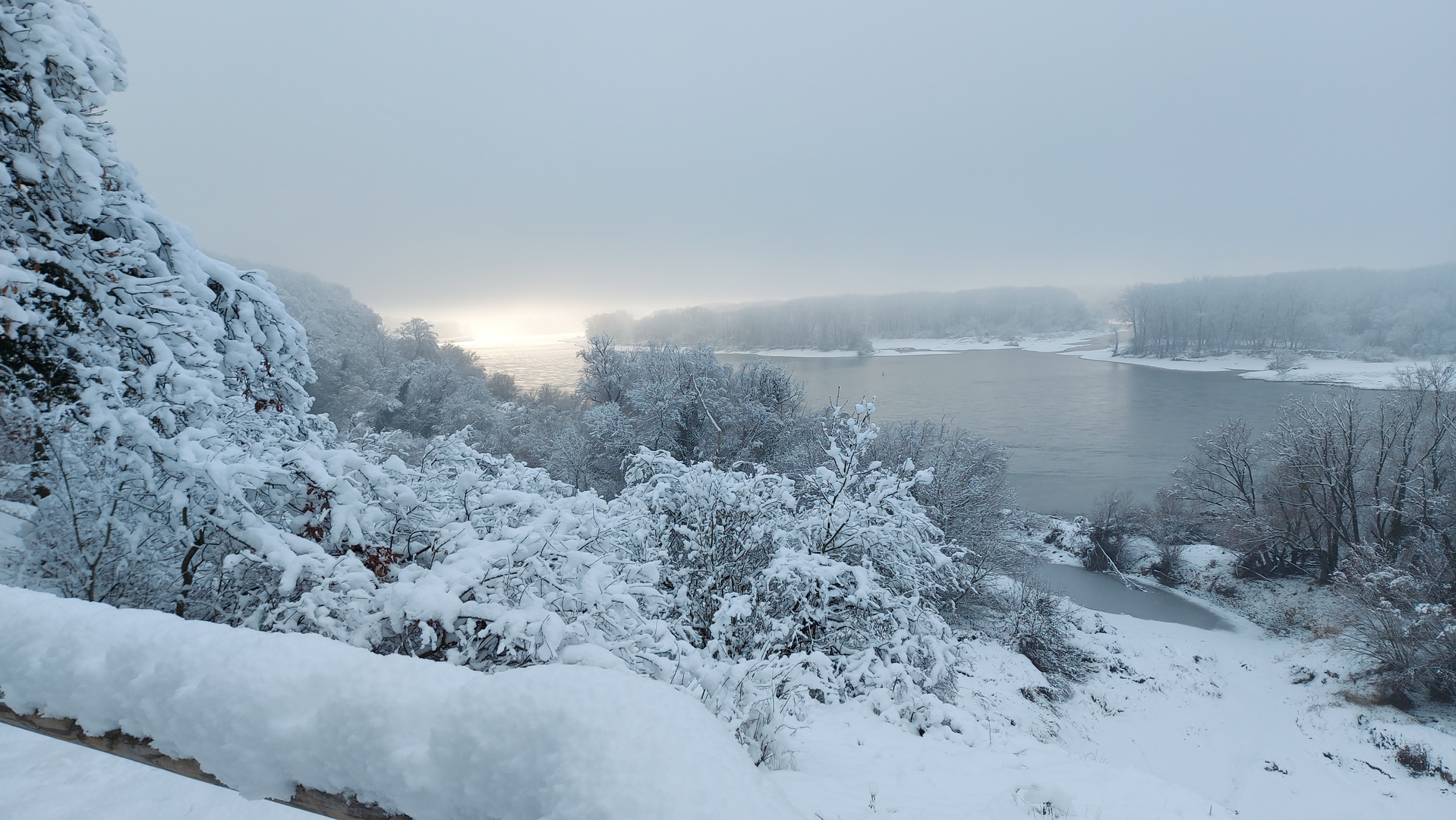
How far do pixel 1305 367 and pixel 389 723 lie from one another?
65.5m

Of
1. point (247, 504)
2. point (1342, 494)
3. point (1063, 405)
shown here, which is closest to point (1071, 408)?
point (1063, 405)

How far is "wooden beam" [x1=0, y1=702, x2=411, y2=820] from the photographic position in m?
1.43

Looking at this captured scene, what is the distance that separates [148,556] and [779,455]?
15297 mm

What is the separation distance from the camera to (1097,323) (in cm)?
10800

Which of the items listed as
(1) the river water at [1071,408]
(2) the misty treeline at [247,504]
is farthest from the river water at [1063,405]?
(2) the misty treeline at [247,504]

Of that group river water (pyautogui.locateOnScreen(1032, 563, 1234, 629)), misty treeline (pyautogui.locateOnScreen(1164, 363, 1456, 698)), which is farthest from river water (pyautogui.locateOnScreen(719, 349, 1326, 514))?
river water (pyautogui.locateOnScreen(1032, 563, 1234, 629))

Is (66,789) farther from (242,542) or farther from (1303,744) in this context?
(1303,744)

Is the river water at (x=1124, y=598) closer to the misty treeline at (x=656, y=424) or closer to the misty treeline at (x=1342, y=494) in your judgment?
the misty treeline at (x=1342, y=494)

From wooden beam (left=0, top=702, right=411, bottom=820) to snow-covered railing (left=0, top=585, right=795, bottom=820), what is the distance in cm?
2

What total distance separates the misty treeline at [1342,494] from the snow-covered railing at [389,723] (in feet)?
61.9

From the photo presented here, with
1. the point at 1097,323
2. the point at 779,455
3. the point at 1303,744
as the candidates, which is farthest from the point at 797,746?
the point at 1097,323

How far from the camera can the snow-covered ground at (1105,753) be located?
94.5 inches

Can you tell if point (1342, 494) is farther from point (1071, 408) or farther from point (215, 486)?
point (215, 486)

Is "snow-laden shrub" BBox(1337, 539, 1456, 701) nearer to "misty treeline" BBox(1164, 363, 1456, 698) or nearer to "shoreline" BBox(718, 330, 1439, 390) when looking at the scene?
"misty treeline" BBox(1164, 363, 1456, 698)
